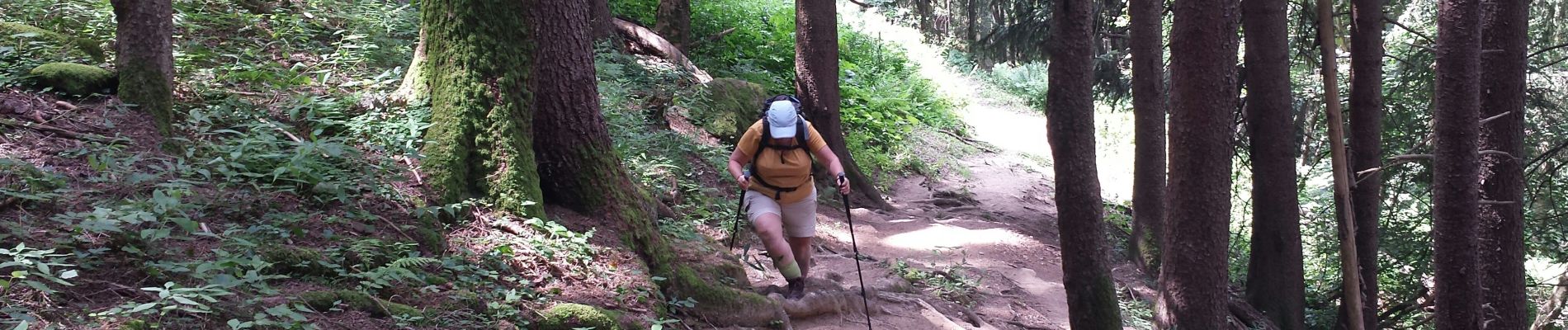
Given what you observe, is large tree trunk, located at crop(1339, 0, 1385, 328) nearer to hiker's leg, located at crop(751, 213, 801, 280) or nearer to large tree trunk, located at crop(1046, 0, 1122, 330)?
large tree trunk, located at crop(1046, 0, 1122, 330)

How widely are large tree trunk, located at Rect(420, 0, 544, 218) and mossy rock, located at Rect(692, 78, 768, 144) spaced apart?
6.28 m

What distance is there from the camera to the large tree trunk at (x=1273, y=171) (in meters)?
10.3

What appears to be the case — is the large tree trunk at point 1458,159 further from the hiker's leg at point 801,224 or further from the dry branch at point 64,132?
the dry branch at point 64,132

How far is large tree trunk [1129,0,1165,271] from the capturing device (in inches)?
453

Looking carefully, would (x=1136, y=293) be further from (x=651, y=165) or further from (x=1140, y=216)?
(x=651, y=165)

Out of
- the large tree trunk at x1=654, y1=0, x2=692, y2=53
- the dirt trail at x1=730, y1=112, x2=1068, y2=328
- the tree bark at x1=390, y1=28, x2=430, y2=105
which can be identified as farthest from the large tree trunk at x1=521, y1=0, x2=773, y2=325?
the large tree trunk at x1=654, y1=0, x2=692, y2=53

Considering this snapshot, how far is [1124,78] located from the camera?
15.9 meters

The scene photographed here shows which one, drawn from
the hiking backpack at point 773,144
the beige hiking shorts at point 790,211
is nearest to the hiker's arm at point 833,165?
the hiking backpack at point 773,144

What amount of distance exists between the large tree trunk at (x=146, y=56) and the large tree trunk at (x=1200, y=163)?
653 cm

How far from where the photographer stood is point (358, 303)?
4543 millimetres

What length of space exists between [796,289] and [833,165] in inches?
40.2

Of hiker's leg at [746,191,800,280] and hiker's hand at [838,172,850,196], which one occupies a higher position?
hiker's hand at [838,172,850,196]

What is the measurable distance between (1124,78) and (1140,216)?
4.30 m

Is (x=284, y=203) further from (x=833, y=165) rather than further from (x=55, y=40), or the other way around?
(x=833, y=165)
